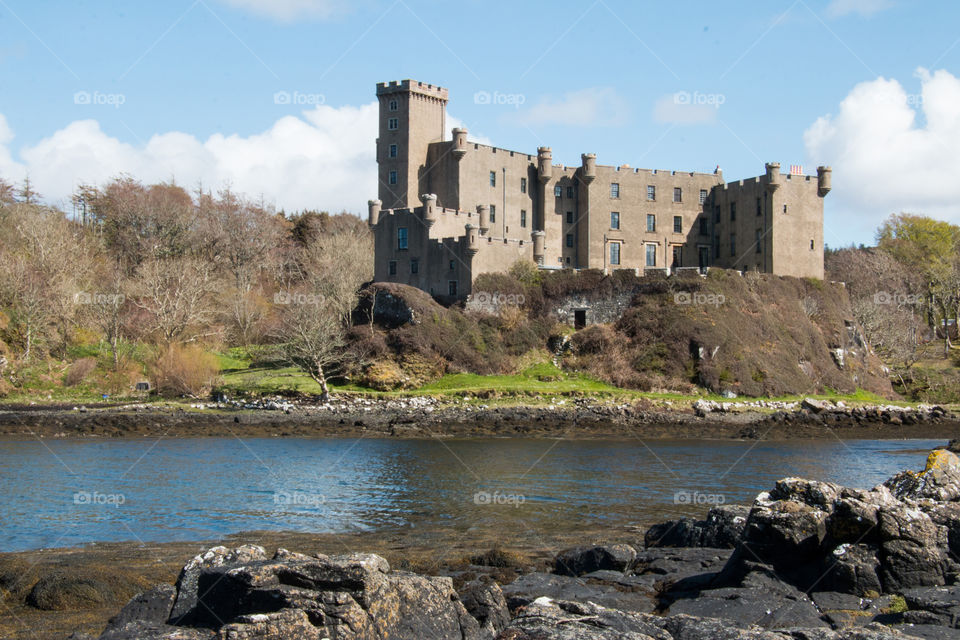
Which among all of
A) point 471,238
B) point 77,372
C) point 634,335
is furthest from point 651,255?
point 77,372

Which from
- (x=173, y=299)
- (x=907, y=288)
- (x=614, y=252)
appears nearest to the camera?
(x=173, y=299)

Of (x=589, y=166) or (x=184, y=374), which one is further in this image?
(x=589, y=166)

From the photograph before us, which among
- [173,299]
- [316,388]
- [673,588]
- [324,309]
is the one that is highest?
[173,299]

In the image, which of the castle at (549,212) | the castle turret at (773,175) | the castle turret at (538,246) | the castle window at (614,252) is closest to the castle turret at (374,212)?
the castle at (549,212)

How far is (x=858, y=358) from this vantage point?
212 ft

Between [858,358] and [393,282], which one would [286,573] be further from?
[858,358]

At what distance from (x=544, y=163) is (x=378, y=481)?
134ft

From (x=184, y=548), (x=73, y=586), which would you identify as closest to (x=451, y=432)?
(x=184, y=548)

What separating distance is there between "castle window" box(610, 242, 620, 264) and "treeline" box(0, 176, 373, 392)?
1976 centimetres

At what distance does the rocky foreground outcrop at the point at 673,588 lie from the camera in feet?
31.4

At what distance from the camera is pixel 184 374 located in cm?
5056

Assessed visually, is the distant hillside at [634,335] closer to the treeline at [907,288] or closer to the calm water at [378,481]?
the treeline at [907,288]

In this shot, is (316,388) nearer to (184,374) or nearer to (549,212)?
(184,374)

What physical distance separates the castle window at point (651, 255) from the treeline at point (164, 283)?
2251cm
